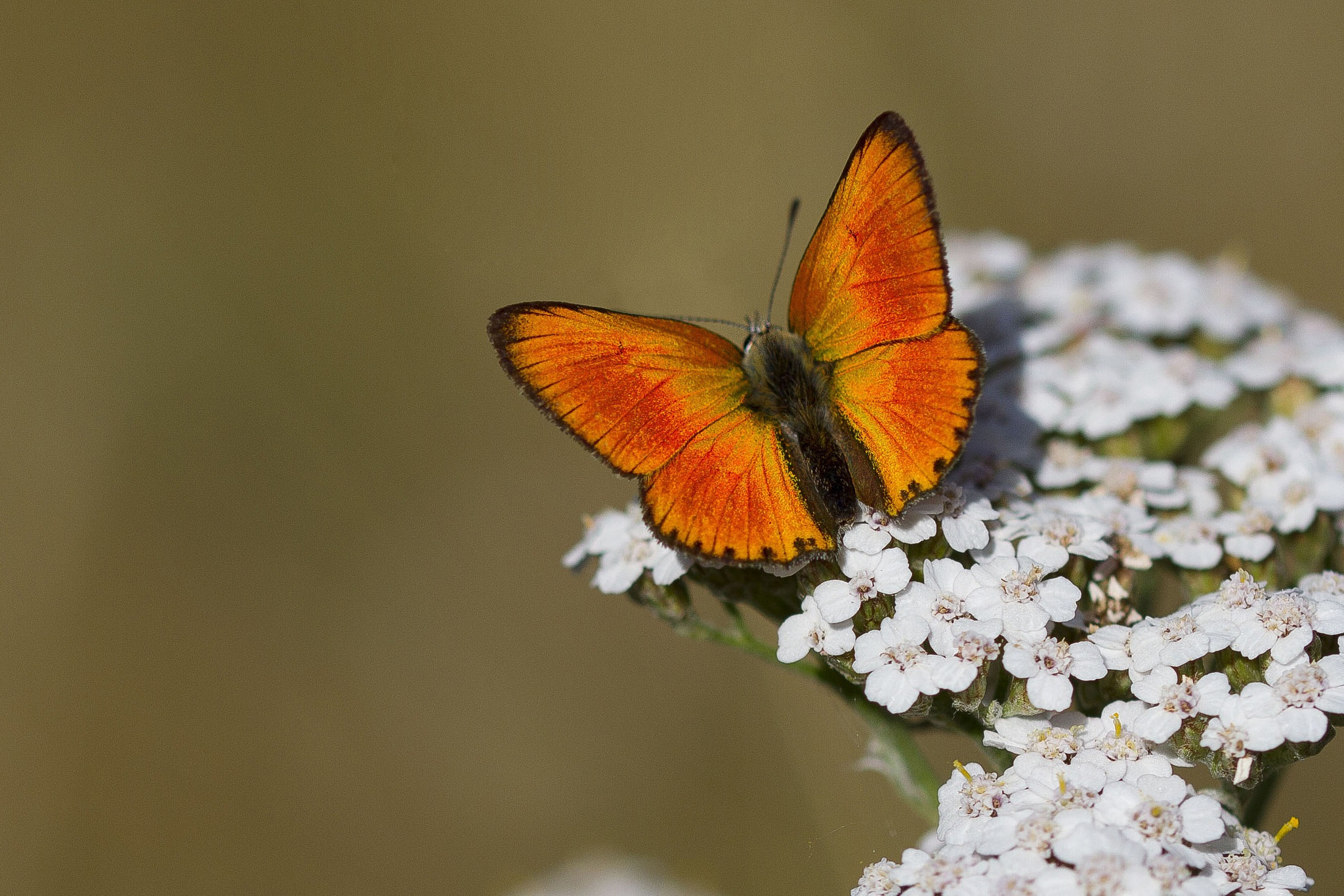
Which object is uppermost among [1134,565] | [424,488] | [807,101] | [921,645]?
[807,101]

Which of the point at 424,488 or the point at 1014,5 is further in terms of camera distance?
the point at 1014,5

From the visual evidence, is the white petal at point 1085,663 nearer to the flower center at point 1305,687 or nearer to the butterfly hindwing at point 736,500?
the flower center at point 1305,687

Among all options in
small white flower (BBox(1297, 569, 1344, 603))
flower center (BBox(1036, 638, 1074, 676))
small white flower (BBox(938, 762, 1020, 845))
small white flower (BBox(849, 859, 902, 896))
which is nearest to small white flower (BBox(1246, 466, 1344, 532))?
small white flower (BBox(1297, 569, 1344, 603))

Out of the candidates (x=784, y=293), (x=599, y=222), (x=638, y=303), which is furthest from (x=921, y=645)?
(x=599, y=222)

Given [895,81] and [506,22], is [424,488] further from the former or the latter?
[895,81]

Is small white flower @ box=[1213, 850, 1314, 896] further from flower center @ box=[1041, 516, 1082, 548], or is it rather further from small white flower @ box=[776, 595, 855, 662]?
small white flower @ box=[776, 595, 855, 662]

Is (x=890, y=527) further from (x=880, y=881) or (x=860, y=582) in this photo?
(x=880, y=881)

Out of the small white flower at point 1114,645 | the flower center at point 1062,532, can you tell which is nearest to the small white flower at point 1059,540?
the flower center at point 1062,532
